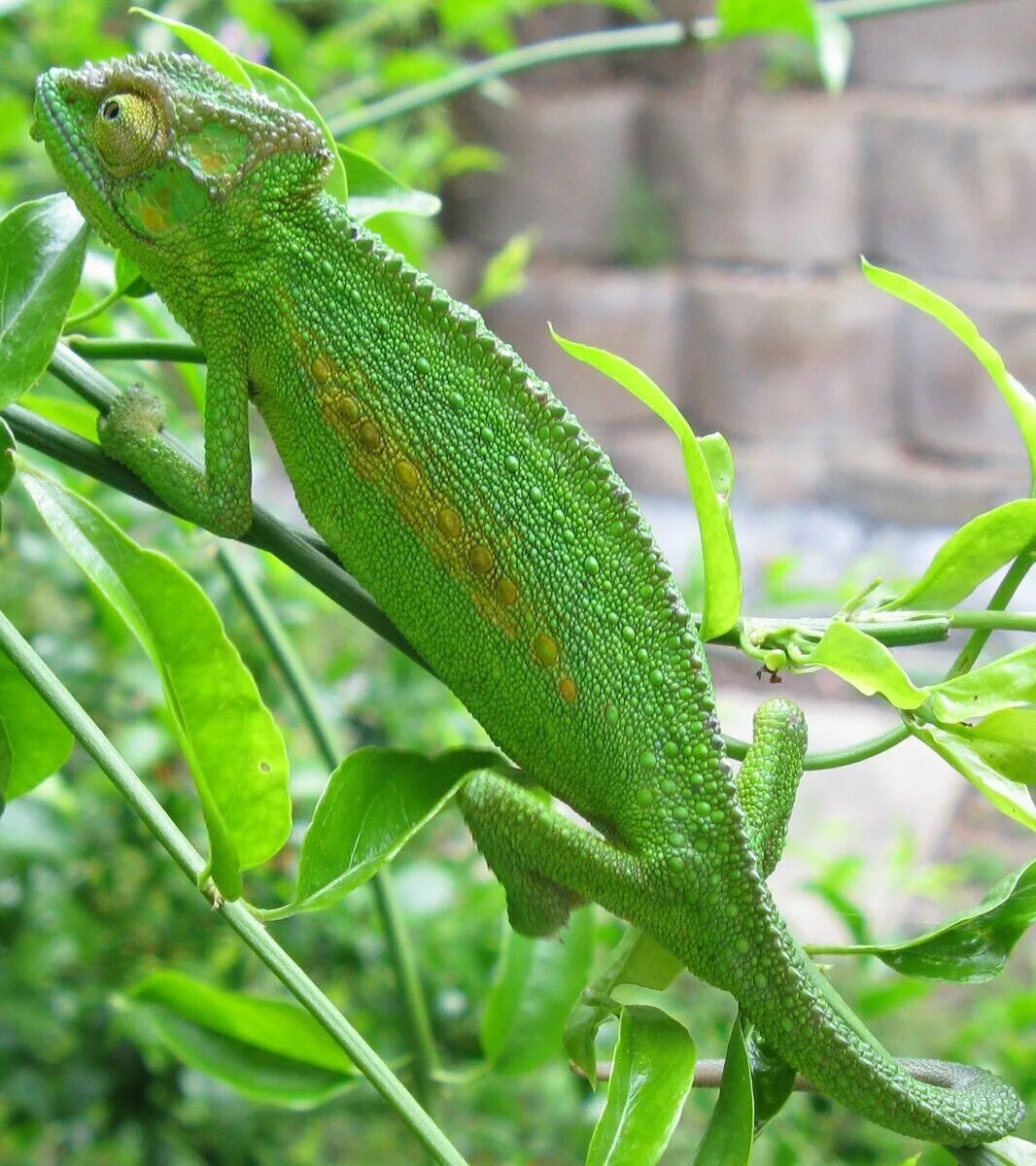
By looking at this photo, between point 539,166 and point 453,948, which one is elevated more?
point 539,166

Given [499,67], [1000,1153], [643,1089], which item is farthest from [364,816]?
[499,67]

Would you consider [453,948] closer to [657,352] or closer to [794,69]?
[657,352]

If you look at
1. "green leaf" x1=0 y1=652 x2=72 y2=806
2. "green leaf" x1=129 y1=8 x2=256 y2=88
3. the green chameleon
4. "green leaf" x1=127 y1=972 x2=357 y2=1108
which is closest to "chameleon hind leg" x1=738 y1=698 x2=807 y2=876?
the green chameleon

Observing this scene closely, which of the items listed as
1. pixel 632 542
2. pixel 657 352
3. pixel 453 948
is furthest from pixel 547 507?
pixel 657 352

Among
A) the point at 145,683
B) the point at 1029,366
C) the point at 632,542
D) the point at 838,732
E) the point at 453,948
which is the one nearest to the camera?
the point at 632,542

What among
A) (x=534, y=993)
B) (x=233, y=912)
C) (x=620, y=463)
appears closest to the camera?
(x=233, y=912)

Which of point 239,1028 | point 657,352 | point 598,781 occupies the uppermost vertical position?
point 657,352

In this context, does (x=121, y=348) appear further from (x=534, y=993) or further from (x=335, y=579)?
(x=534, y=993)
